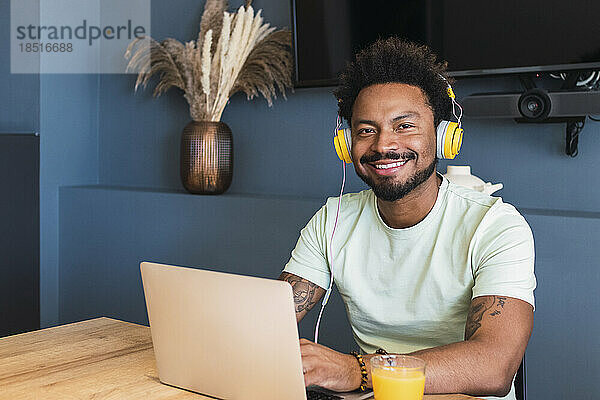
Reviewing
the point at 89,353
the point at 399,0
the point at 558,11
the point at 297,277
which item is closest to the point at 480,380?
the point at 297,277

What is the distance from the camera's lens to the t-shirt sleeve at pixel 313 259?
1743 mm

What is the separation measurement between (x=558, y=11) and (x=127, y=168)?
2.17 meters

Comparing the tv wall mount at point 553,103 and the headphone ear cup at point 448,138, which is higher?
the tv wall mount at point 553,103

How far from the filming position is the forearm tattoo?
138cm

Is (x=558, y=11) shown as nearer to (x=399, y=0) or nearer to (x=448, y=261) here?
(x=399, y=0)

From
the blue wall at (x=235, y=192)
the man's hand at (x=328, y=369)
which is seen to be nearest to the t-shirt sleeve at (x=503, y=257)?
the man's hand at (x=328, y=369)

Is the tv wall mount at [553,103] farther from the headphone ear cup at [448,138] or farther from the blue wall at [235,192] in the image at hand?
the headphone ear cup at [448,138]

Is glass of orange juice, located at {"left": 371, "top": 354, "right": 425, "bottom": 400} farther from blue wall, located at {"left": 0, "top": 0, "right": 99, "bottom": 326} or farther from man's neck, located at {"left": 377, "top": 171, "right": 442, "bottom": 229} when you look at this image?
blue wall, located at {"left": 0, "top": 0, "right": 99, "bottom": 326}

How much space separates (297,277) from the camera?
1.75 m

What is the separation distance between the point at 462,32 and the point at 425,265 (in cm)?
98

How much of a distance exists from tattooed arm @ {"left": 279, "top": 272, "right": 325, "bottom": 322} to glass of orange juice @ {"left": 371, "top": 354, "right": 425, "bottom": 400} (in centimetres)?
61

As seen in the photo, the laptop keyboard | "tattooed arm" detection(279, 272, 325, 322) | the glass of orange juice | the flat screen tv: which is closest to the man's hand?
the laptop keyboard

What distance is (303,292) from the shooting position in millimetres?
1718

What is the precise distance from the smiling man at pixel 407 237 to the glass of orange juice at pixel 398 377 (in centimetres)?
38
